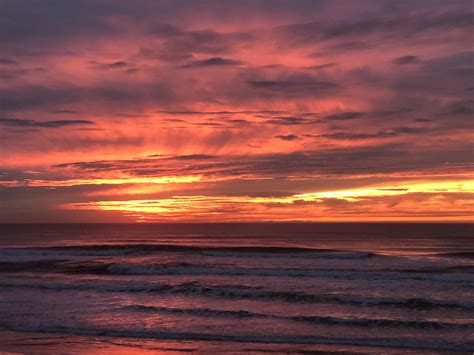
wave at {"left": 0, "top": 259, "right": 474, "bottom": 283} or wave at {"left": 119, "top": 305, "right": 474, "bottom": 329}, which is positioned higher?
wave at {"left": 119, "top": 305, "right": 474, "bottom": 329}

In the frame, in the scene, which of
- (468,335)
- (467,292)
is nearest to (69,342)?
(468,335)

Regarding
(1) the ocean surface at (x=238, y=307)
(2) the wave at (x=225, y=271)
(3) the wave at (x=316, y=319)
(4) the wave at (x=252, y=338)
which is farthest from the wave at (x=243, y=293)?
(2) the wave at (x=225, y=271)

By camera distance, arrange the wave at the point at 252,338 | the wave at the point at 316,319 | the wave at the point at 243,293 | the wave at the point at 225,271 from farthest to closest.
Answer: the wave at the point at 225,271 → the wave at the point at 243,293 → the wave at the point at 316,319 → the wave at the point at 252,338

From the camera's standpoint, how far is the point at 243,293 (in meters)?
23.3

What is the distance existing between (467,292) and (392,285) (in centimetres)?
355

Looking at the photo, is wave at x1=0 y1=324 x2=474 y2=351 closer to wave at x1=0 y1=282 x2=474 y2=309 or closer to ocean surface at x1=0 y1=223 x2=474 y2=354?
ocean surface at x1=0 y1=223 x2=474 y2=354

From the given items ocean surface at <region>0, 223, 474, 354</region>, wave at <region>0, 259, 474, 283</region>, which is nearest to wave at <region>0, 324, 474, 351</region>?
ocean surface at <region>0, 223, 474, 354</region>

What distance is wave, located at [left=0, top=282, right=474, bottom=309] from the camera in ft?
68.2

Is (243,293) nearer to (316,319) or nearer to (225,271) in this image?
(316,319)

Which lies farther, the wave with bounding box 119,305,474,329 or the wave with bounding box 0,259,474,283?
the wave with bounding box 0,259,474,283

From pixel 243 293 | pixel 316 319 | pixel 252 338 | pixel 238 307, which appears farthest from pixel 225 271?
pixel 252 338

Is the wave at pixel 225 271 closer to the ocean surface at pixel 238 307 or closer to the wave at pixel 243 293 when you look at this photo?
the ocean surface at pixel 238 307

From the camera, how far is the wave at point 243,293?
2080 centimetres

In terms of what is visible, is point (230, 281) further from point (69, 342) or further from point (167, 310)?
point (69, 342)
